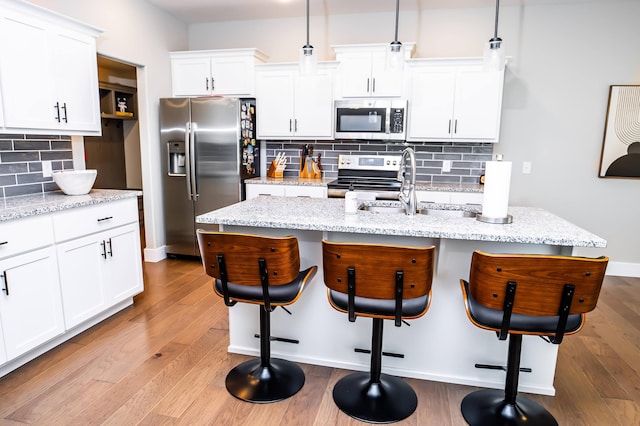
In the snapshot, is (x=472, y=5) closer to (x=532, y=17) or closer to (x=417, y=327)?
(x=532, y=17)

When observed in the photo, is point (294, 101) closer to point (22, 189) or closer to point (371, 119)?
point (371, 119)

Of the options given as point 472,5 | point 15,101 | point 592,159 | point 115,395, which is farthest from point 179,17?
point 592,159

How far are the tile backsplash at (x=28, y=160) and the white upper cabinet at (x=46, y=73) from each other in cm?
29

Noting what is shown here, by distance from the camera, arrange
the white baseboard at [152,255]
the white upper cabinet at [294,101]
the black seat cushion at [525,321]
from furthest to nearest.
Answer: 1. the white baseboard at [152,255]
2. the white upper cabinet at [294,101]
3. the black seat cushion at [525,321]

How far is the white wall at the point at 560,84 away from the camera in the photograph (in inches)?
154

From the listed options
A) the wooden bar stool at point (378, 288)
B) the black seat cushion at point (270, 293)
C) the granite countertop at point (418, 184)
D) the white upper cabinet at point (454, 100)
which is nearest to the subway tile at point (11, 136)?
the granite countertop at point (418, 184)

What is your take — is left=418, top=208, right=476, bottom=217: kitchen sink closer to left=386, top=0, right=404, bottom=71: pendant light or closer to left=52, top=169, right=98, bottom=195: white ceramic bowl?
left=386, top=0, right=404, bottom=71: pendant light

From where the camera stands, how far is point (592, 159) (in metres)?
4.09

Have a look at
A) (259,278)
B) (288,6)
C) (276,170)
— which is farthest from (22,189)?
(288,6)

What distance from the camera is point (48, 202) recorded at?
256 cm

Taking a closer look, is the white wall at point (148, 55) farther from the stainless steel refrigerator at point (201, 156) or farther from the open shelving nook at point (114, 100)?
the open shelving nook at point (114, 100)

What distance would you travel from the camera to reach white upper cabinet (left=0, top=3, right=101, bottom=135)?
2.47 m

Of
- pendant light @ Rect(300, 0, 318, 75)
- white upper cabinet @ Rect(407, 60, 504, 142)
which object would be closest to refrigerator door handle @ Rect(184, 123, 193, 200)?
pendant light @ Rect(300, 0, 318, 75)

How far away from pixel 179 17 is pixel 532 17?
3725 millimetres
